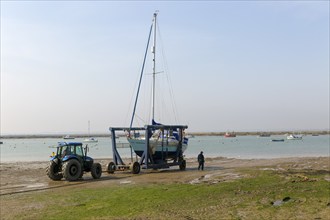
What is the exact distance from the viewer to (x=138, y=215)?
36.4ft

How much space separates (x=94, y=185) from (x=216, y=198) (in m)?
7.35

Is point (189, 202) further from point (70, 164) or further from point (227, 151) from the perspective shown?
point (227, 151)

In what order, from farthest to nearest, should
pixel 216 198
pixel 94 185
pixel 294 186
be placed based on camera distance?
pixel 94 185
pixel 294 186
pixel 216 198

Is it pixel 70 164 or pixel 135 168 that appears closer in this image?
pixel 70 164

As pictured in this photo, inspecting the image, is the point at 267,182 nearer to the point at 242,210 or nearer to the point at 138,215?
the point at 242,210

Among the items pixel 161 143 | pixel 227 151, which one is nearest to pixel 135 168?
pixel 161 143

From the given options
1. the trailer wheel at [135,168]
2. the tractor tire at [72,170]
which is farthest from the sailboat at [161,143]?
the tractor tire at [72,170]

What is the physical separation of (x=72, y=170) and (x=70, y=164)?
0.35 m

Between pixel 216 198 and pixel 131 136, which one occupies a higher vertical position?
pixel 131 136

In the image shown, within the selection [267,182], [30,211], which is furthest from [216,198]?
[30,211]

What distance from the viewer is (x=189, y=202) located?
1284cm

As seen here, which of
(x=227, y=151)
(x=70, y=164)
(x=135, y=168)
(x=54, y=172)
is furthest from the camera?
(x=227, y=151)

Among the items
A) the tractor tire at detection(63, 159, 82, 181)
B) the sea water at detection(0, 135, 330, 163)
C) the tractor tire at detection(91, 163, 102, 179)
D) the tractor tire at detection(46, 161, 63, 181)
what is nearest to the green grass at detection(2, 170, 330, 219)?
the tractor tire at detection(63, 159, 82, 181)

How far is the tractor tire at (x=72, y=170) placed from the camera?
20375 millimetres
